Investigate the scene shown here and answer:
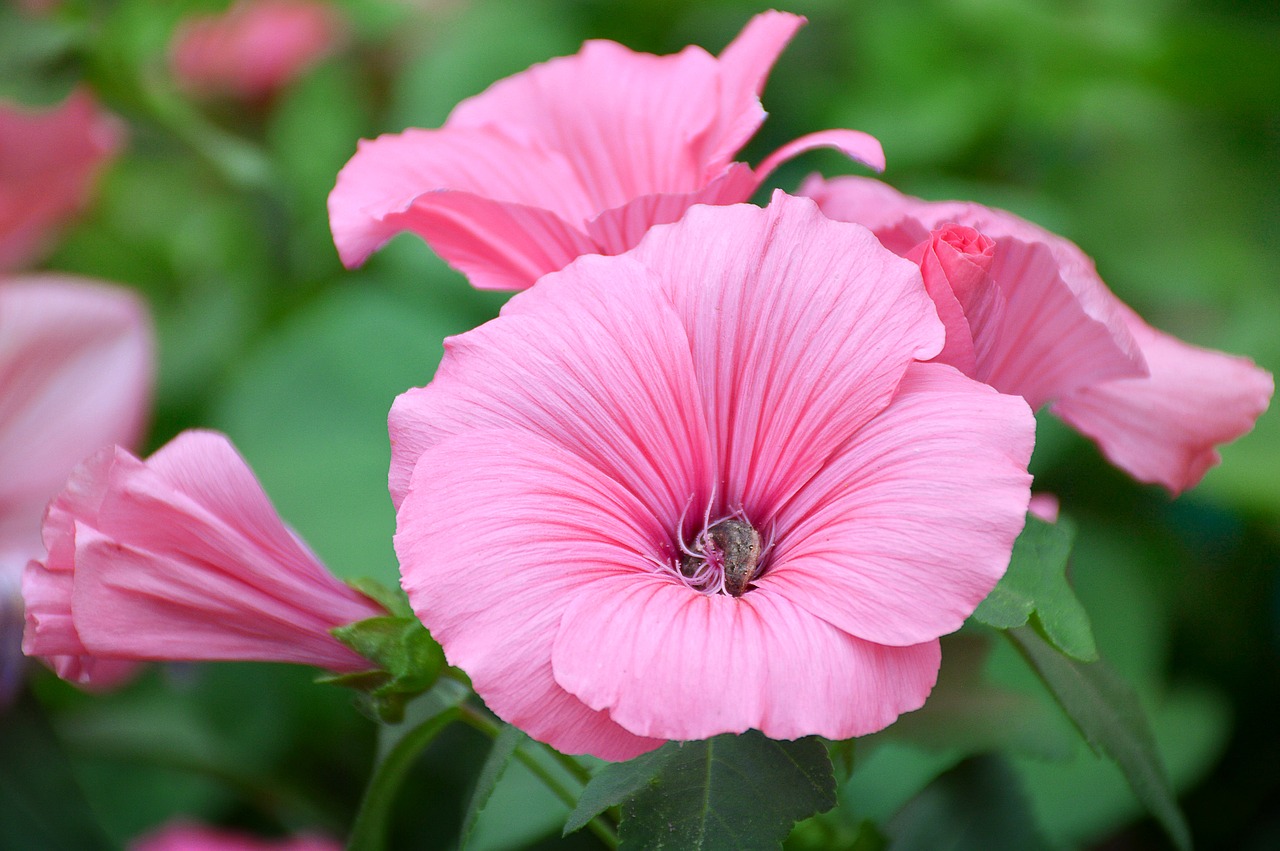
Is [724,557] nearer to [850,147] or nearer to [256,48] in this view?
[850,147]

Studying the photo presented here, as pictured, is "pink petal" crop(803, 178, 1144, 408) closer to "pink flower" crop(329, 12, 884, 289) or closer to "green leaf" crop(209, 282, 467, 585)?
"pink flower" crop(329, 12, 884, 289)

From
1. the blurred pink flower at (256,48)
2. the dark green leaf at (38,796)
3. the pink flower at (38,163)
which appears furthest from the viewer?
the blurred pink flower at (256,48)

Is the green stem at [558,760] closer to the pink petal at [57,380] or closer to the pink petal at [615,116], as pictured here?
the pink petal at [615,116]

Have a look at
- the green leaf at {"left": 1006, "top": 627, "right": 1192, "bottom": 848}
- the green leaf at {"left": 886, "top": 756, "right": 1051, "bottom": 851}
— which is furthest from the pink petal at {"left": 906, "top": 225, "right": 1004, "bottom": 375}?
the green leaf at {"left": 886, "top": 756, "right": 1051, "bottom": 851}

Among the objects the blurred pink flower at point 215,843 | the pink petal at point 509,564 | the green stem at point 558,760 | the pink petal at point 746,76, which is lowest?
the blurred pink flower at point 215,843

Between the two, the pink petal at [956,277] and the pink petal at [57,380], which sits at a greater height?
the pink petal at [956,277]

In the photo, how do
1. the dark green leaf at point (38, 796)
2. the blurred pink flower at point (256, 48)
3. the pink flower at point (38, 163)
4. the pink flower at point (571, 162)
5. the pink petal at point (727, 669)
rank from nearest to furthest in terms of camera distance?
the pink petal at point (727, 669), the pink flower at point (571, 162), the dark green leaf at point (38, 796), the pink flower at point (38, 163), the blurred pink flower at point (256, 48)

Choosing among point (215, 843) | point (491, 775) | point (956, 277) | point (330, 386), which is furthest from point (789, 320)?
point (330, 386)

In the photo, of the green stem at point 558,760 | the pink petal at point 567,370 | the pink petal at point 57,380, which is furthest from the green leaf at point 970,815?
the pink petal at point 57,380
